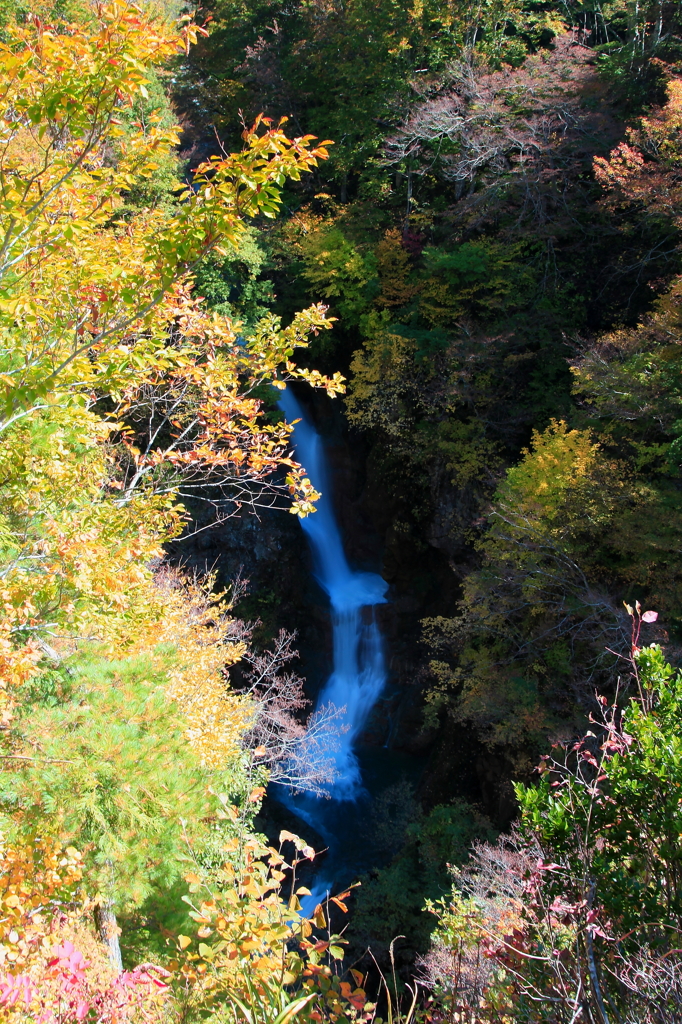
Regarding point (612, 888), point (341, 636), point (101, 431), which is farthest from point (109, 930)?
point (341, 636)

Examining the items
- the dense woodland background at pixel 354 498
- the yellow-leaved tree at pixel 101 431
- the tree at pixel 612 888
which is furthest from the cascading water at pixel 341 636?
the tree at pixel 612 888

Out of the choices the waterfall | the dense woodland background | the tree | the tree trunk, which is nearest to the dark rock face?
the dense woodland background

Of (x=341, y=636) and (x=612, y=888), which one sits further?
(x=341, y=636)

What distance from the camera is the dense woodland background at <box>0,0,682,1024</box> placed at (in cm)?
284

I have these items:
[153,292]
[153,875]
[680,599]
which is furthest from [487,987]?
[680,599]

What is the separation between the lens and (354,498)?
16.8 meters

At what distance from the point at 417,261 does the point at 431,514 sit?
6.09 m

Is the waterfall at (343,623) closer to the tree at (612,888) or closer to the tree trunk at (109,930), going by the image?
the tree trunk at (109,930)

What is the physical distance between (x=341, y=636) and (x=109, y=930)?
10.3m

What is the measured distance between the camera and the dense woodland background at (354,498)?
9.30 feet

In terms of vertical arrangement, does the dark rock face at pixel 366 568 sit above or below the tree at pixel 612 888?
below

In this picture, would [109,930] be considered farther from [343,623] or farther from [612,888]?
[343,623]

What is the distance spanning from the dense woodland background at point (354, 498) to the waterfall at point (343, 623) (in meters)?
0.55

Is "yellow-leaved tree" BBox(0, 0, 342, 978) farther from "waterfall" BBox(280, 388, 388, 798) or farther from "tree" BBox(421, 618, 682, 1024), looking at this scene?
"waterfall" BBox(280, 388, 388, 798)
